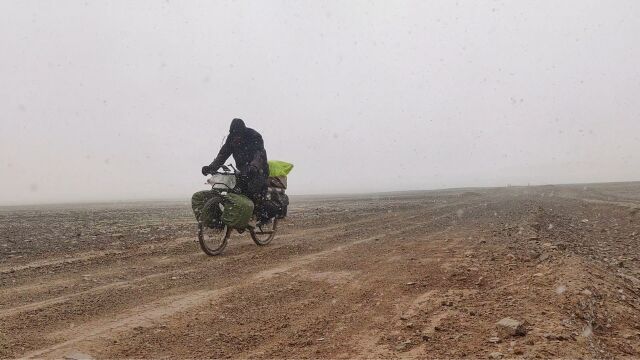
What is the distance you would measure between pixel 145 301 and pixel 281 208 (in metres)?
5.46

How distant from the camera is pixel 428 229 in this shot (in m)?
11.8

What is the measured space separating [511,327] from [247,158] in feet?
22.7

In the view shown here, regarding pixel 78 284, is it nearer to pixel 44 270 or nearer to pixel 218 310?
pixel 44 270

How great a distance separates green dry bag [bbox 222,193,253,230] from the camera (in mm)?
8539

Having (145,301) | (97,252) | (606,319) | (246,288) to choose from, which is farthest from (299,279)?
(97,252)

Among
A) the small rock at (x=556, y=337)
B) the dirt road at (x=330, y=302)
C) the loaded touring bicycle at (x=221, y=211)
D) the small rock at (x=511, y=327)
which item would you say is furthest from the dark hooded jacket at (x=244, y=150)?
the small rock at (x=556, y=337)

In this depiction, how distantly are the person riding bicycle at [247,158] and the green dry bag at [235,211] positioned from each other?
0.54 metres

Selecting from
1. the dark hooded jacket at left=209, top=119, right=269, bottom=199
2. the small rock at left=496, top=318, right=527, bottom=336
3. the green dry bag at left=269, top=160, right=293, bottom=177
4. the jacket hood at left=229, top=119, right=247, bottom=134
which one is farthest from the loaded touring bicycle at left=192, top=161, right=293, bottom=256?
the small rock at left=496, top=318, right=527, bottom=336

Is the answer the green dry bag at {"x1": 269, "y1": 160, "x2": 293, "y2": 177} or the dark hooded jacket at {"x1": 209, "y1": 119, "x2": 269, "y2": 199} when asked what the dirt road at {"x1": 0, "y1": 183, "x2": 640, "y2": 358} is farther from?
the green dry bag at {"x1": 269, "y1": 160, "x2": 293, "y2": 177}

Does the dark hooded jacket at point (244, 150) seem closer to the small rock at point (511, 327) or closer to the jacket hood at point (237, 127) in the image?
the jacket hood at point (237, 127)

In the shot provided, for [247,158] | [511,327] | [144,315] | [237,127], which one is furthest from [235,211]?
[511,327]

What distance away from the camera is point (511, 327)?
3494 millimetres

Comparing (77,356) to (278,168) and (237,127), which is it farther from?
(278,168)

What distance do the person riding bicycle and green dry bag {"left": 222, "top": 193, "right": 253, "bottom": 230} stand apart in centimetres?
54
